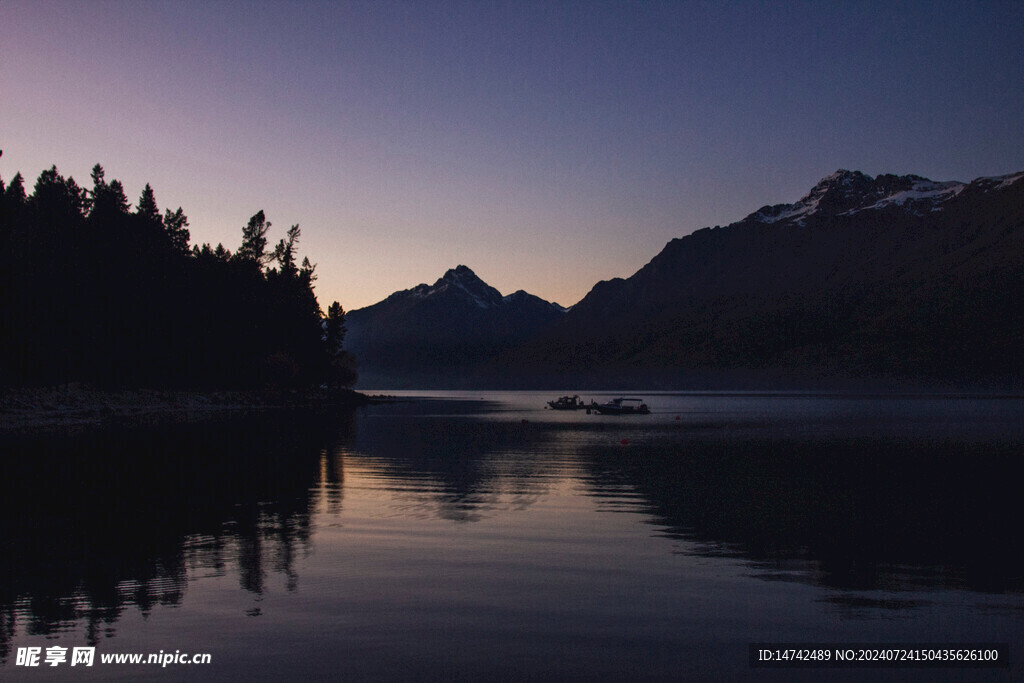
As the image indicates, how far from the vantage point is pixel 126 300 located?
106125 millimetres

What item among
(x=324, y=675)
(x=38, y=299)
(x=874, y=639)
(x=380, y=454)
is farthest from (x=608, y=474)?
(x=38, y=299)

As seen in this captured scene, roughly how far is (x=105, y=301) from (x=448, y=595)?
10110cm

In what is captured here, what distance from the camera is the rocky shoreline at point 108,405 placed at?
7951 centimetres

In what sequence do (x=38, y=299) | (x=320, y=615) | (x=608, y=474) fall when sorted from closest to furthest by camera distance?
(x=320, y=615)
(x=608, y=474)
(x=38, y=299)

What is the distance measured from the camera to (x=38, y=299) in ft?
296

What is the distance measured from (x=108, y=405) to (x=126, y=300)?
15.3m

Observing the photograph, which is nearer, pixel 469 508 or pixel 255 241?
pixel 469 508

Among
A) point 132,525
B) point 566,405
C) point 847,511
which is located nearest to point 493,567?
point 132,525

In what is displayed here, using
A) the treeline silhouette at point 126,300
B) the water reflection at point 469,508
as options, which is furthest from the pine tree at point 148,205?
the water reflection at point 469,508

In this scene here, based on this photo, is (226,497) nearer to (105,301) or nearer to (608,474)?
(608,474)

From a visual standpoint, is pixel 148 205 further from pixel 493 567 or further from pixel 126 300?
pixel 493 567

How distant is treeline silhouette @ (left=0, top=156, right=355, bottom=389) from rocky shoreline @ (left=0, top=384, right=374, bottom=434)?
6.31 feet

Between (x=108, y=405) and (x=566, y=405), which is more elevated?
(x=108, y=405)

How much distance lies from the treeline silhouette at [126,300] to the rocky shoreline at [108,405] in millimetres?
1925
